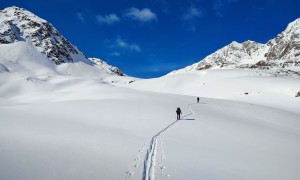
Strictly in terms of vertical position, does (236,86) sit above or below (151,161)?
above

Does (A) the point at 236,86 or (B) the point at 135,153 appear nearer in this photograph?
(B) the point at 135,153

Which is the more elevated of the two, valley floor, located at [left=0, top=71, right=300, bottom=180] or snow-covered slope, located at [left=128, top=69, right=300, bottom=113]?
snow-covered slope, located at [left=128, top=69, right=300, bottom=113]

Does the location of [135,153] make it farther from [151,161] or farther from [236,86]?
[236,86]

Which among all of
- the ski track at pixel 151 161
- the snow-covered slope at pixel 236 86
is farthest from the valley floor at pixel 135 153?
the snow-covered slope at pixel 236 86

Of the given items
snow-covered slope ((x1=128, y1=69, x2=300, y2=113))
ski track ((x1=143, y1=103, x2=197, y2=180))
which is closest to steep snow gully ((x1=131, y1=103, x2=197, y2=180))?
ski track ((x1=143, y1=103, x2=197, y2=180))

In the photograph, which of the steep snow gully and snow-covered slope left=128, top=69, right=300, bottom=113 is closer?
the steep snow gully

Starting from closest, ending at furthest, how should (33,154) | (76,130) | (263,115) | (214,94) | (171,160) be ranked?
1. (33,154)
2. (171,160)
3. (76,130)
4. (263,115)
5. (214,94)

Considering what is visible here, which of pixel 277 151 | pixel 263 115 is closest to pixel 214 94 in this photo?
pixel 263 115

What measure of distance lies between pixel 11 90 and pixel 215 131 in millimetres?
91458

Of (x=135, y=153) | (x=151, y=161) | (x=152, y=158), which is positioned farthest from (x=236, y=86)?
(x=151, y=161)

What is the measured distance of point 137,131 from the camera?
642 inches

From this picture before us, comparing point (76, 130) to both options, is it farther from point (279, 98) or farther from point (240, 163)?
point (279, 98)

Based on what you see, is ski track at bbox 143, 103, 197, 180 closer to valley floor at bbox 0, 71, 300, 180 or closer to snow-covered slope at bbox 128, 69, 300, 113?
valley floor at bbox 0, 71, 300, 180

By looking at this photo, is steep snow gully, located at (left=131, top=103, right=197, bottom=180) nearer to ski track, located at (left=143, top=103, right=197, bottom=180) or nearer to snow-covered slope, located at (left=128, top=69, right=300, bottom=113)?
ski track, located at (left=143, top=103, right=197, bottom=180)
